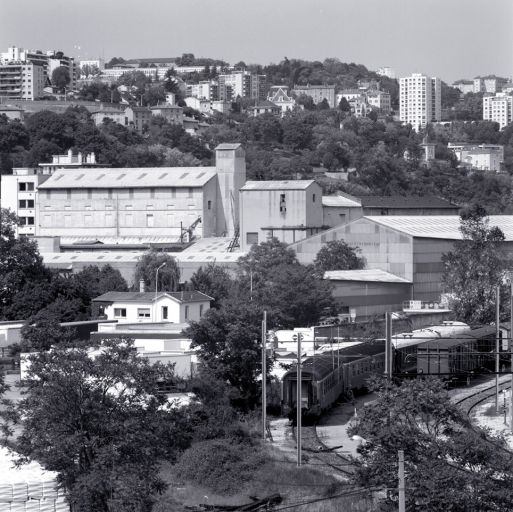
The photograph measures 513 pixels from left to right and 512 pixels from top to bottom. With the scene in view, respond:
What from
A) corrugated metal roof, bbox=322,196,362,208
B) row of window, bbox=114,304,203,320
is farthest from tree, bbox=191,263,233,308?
corrugated metal roof, bbox=322,196,362,208

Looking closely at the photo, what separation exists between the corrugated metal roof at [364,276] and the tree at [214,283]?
3947 millimetres

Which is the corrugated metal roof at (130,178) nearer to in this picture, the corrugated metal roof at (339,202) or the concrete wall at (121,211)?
the concrete wall at (121,211)

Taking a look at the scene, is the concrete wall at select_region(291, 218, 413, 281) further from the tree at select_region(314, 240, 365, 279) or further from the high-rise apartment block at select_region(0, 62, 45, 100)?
the high-rise apartment block at select_region(0, 62, 45, 100)

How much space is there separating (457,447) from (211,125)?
16239cm

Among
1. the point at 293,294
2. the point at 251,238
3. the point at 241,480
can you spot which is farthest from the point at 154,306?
the point at 241,480

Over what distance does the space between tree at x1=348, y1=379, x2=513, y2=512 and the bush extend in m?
5.47

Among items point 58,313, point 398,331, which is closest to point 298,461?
point 398,331

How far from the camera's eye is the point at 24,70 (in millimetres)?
196250

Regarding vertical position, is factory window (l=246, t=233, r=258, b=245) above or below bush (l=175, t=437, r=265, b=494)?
above

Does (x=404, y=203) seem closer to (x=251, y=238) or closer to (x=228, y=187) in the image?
(x=228, y=187)

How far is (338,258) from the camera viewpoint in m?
62.8

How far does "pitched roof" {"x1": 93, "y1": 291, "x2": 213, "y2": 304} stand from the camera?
54.2 metres

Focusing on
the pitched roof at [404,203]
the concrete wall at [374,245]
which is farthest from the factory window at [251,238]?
the pitched roof at [404,203]

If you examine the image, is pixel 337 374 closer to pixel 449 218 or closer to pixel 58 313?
pixel 58 313
